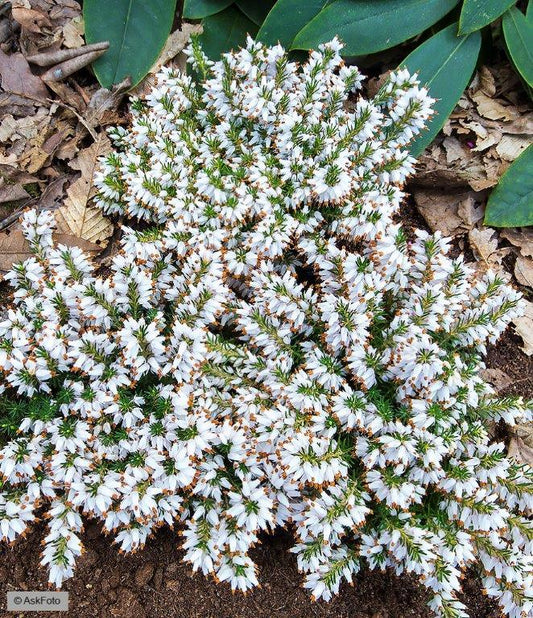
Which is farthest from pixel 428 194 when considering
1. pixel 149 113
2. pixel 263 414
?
pixel 263 414

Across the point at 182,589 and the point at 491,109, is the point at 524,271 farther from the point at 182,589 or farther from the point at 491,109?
the point at 182,589

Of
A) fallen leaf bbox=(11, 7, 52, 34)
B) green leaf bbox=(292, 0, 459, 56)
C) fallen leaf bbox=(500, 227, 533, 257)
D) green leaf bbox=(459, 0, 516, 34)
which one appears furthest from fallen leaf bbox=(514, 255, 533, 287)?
fallen leaf bbox=(11, 7, 52, 34)

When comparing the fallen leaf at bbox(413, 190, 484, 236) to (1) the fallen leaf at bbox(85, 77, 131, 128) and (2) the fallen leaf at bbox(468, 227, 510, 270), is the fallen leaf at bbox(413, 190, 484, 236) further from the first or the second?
(1) the fallen leaf at bbox(85, 77, 131, 128)

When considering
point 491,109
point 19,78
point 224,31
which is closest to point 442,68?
point 491,109

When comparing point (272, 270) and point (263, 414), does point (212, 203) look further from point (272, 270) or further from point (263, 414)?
point (263, 414)

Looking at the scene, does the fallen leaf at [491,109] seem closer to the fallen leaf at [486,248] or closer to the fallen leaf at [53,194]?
the fallen leaf at [486,248]
